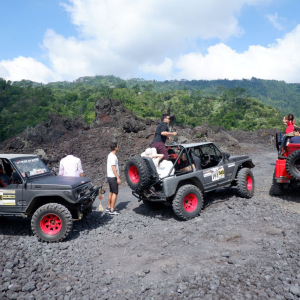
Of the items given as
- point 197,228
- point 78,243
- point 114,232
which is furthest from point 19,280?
point 197,228

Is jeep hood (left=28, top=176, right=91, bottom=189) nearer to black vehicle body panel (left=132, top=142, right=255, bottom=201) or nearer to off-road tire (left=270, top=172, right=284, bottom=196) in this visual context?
black vehicle body panel (left=132, top=142, right=255, bottom=201)

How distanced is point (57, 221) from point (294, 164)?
5.70 metres

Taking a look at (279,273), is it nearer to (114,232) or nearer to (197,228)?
(197,228)

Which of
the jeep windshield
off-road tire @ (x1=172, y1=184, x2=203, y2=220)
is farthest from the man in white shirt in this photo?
off-road tire @ (x1=172, y1=184, x2=203, y2=220)

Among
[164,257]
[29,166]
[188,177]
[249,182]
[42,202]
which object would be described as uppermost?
[29,166]

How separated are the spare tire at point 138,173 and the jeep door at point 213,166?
160cm

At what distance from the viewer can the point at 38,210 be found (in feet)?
19.2

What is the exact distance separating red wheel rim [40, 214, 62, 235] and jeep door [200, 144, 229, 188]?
3.63m

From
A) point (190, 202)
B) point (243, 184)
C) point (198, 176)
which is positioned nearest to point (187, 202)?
point (190, 202)

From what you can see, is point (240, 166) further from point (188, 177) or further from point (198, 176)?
point (188, 177)

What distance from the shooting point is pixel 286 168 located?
24.3ft

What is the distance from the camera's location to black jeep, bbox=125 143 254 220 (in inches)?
268

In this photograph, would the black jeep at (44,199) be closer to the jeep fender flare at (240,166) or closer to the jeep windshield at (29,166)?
the jeep windshield at (29,166)

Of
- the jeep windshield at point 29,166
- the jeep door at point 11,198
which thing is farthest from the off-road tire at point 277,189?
the jeep door at point 11,198
